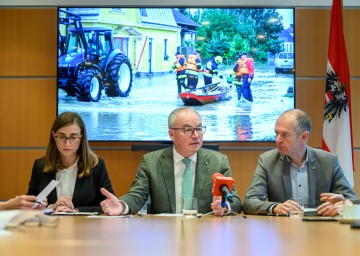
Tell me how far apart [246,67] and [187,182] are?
90.3 inches

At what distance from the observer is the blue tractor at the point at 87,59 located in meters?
5.61

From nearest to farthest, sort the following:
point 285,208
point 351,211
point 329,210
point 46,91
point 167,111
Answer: point 351,211
point 329,210
point 285,208
point 167,111
point 46,91

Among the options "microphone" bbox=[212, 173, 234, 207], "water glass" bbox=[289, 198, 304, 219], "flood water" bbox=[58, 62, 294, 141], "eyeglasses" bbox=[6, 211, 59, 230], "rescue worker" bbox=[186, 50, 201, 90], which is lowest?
"water glass" bbox=[289, 198, 304, 219]

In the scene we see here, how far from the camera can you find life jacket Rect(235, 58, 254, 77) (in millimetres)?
5574

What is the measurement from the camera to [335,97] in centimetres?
532

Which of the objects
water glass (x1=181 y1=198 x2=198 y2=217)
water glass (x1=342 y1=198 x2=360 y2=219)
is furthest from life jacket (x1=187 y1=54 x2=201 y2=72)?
water glass (x1=342 y1=198 x2=360 y2=219)

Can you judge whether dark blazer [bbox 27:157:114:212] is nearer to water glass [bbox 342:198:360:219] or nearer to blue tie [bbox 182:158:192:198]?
blue tie [bbox 182:158:192:198]

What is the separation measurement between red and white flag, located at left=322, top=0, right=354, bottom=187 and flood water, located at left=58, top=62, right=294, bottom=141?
41cm

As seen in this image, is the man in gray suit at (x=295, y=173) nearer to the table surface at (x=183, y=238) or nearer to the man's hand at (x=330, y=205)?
the man's hand at (x=330, y=205)

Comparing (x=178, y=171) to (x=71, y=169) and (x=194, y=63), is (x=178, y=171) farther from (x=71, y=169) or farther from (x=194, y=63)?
(x=194, y=63)

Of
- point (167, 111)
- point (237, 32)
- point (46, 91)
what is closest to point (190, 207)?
point (167, 111)

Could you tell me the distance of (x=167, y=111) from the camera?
5.57 metres

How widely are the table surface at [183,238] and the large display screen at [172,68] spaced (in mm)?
2791

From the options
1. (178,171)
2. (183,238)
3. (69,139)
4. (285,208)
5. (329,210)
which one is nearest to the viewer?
(183,238)
